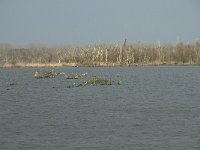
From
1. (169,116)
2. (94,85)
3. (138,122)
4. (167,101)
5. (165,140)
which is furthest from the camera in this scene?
(94,85)

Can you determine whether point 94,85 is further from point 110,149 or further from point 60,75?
point 110,149

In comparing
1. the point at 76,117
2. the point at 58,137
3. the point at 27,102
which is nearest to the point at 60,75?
the point at 27,102

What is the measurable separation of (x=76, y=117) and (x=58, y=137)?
7.40 m

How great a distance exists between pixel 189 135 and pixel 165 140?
173 cm

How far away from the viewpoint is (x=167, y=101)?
4153 cm

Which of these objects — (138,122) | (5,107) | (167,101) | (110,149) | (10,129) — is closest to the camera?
(110,149)

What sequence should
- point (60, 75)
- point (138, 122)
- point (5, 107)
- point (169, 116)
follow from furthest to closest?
1. point (60, 75)
2. point (5, 107)
3. point (169, 116)
4. point (138, 122)

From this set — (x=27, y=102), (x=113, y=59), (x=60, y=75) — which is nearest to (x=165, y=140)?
(x=27, y=102)

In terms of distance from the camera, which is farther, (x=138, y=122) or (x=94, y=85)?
(x=94, y=85)

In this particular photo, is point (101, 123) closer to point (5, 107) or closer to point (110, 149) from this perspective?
point (110, 149)

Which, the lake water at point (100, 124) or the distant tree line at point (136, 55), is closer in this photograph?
the lake water at point (100, 124)

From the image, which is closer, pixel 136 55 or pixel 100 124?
pixel 100 124

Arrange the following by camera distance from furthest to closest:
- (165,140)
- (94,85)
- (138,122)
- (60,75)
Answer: (60,75) < (94,85) < (138,122) < (165,140)

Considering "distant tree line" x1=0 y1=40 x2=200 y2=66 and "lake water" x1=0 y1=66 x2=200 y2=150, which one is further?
"distant tree line" x1=0 y1=40 x2=200 y2=66
